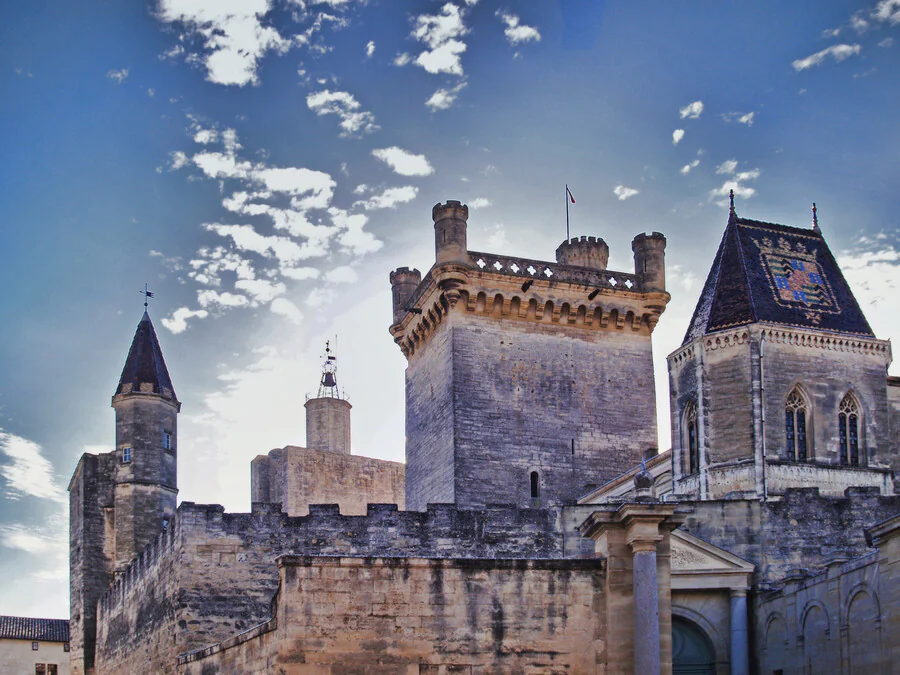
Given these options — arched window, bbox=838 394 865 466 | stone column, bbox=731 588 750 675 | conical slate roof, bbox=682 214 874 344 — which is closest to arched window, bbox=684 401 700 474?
conical slate roof, bbox=682 214 874 344

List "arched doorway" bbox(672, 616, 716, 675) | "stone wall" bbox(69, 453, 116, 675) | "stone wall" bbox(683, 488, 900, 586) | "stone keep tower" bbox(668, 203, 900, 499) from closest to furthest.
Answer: "arched doorway" bbox(672, 616, 716, 675), "stone wall" bbox(683, 488, 900, 586), "stone keep tower" bbox(668, 203, 900, 499), "stone wall" bbox(69, 453, 116, 675)

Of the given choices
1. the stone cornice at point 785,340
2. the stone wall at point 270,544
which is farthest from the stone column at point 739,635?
the stone cornice at point 785,340

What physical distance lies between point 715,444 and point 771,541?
7.17 meters

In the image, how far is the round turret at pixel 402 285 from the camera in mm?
37125

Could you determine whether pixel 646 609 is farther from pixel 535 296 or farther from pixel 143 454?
pixel 143 454

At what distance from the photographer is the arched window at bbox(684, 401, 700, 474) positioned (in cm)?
3122

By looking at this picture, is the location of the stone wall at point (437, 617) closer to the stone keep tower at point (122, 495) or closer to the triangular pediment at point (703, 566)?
the triangular pediment at point (703, 566)

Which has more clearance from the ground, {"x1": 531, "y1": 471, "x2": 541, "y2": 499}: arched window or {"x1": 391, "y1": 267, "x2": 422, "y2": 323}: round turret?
{"x1": 391, "y1": 267, "x2": 422, "y2": 323}: round turret

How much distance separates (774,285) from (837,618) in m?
14.3

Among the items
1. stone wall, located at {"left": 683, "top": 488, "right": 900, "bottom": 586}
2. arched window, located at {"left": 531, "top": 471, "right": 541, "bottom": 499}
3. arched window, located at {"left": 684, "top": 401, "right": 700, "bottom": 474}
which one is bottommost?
stone wall, located at {"left": 683, "top": 488, "right": 900, "bottom": 586}

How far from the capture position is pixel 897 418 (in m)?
32.1

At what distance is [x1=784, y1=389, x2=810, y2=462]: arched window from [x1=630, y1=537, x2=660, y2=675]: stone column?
15.5 meters

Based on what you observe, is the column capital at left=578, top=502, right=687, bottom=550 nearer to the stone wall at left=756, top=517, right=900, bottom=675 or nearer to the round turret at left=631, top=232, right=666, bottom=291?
the stone wall at left=756, top=517, right=900, bottom=675

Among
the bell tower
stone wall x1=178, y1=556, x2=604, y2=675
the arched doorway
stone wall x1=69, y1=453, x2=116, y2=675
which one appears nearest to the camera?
stone wall x1=178, y1=556, x2=604, y2=675
